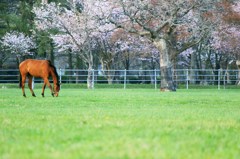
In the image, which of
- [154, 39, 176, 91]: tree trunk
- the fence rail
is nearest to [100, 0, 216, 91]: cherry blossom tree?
[154, 39, 176, 91]: tree trunk

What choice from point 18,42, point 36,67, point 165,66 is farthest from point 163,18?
point 18,42

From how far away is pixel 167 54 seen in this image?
3566 cm

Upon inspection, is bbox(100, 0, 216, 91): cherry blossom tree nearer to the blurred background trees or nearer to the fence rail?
the blurred background trees

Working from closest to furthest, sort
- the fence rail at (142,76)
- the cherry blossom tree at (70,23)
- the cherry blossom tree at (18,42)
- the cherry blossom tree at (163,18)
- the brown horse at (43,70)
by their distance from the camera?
1. the brown horse at (43,70)
2. the cherry blossom tree at (163,18)
3. the fence rail at (142,76)
4. the cherry blossom tree at (70,23)
5. the cherry blossom tree at (18,42)

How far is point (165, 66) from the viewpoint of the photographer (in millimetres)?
35844

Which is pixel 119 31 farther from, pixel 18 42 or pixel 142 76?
pixel 18 42

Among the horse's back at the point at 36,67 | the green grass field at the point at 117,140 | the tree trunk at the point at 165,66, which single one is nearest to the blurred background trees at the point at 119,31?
the tree trunk at the point at 165,66

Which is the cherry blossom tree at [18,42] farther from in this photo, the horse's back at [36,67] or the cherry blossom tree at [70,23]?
the horse's back at [36,67]

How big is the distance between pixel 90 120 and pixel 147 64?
60737 millimetres

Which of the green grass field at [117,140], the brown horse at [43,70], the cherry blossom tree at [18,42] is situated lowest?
the green grass field at [117,140]

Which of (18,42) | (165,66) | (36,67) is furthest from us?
(18,42)

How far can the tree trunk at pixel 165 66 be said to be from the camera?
35375mm

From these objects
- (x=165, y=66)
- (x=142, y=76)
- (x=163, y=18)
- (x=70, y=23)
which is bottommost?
(x=142, y=76)

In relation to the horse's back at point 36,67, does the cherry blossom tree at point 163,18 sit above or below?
above
